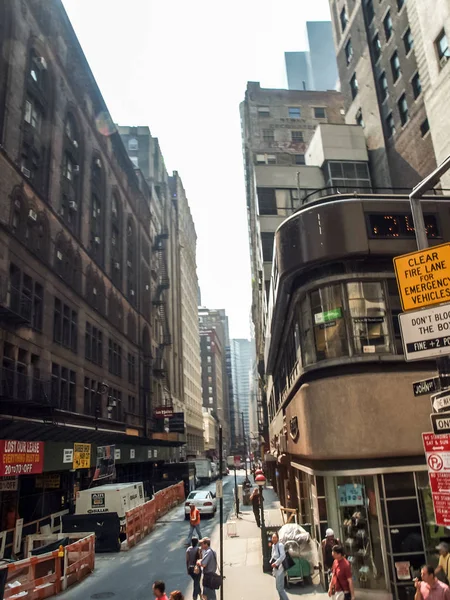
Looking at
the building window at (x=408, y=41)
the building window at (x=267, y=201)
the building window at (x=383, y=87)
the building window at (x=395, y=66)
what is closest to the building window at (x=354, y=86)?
the building window at (x=383, y=87)

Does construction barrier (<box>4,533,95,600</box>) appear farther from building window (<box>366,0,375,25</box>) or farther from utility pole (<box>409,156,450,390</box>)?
building window (<box>366,0,375,25</box>)

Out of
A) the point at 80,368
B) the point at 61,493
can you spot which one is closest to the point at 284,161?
the point at 80,368

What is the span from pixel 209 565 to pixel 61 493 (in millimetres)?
22124

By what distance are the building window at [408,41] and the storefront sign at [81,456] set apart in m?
32.2

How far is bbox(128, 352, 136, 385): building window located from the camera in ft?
168

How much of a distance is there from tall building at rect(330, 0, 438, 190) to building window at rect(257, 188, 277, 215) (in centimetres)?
834

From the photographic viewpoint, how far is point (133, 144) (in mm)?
81062

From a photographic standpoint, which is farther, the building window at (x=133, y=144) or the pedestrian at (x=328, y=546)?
the building window at (x=133, y=144)

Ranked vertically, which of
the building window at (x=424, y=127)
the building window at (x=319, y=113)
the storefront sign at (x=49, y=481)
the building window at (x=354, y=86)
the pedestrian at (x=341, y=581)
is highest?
the building window at (x=319, y=113)

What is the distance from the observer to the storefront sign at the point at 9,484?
887 inches

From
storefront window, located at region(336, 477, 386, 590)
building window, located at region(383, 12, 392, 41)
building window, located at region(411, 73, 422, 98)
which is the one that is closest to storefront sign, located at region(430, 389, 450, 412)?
storefront window, located at region(336, 477, 386, 590)

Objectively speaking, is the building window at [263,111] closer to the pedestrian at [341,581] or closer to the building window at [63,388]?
the building window at [63,388]

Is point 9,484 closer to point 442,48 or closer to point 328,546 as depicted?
point 328,546

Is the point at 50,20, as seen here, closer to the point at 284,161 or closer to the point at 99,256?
the point at 99,256
